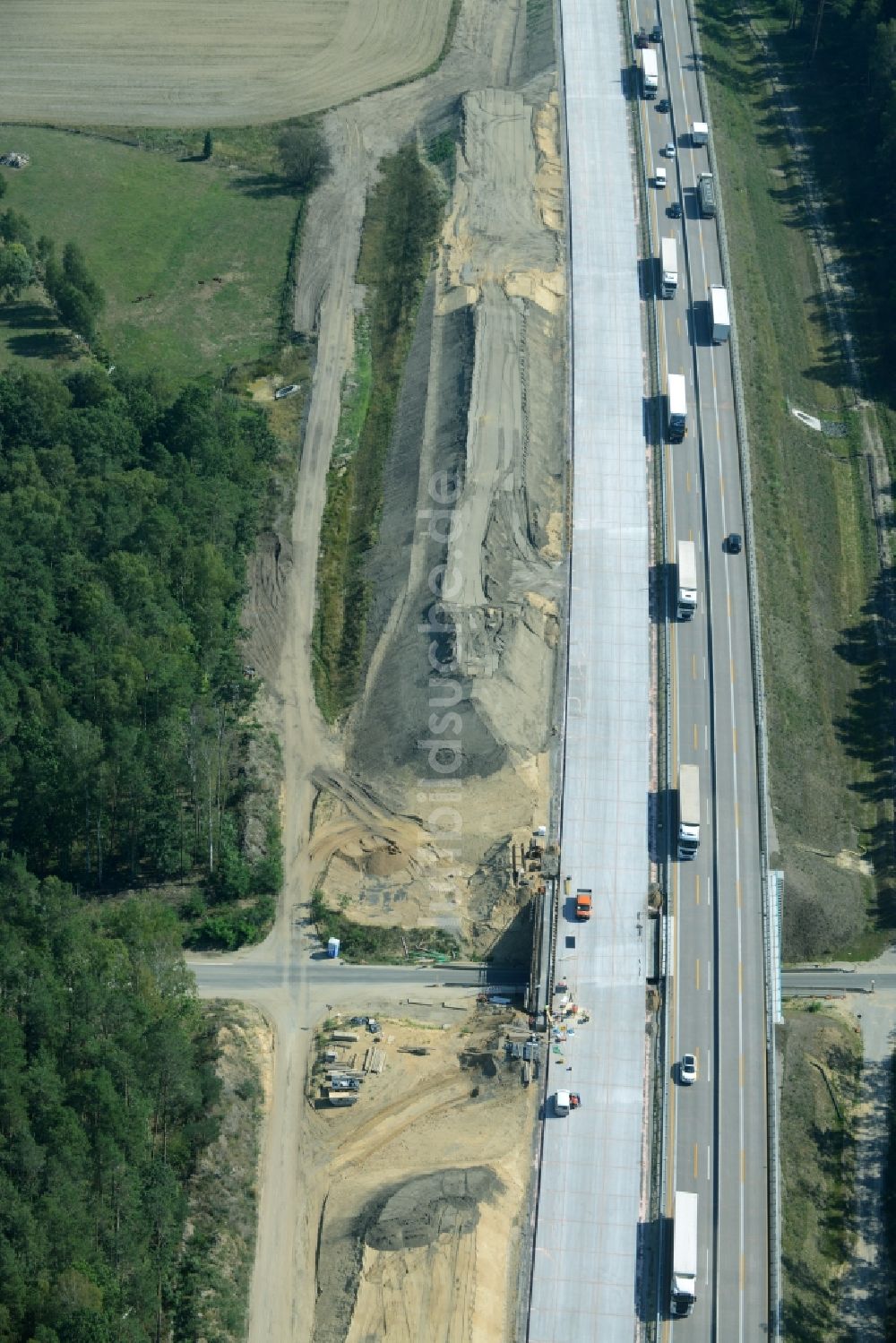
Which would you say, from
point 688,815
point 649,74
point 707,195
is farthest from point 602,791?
point 649,74

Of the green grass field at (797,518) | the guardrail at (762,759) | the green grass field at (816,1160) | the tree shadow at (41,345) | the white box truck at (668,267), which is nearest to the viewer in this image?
the guardrail at (762,759)

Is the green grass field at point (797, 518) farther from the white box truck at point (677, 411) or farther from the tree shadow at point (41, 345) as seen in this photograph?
the tree shadow at point (41, 345)

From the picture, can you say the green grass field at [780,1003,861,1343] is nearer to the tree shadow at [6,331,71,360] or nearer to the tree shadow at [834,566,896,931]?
the tree shadow at [834,566,896,931]

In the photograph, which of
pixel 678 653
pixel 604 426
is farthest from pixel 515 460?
pixel 678 653

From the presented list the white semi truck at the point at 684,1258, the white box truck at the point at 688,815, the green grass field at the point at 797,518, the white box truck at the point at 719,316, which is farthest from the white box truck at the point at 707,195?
the white semi truck at the point at 684,1258

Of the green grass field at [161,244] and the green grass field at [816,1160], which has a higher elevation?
the green grass field at [161,244]

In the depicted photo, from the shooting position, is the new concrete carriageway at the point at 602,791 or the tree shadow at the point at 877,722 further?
the tree shadow at the point at 877,722

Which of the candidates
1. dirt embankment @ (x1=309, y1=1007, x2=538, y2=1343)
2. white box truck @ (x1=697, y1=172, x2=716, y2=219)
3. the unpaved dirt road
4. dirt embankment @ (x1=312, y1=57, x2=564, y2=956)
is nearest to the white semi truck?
dirt embankment @ (x1=309, y1=1007, x2=538, y2=1343)
